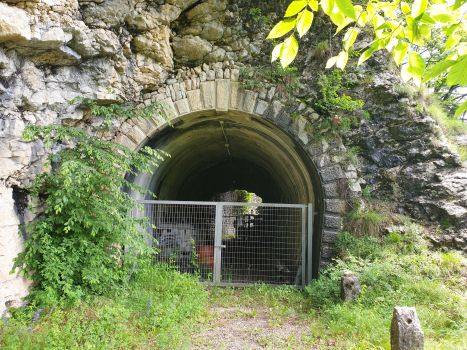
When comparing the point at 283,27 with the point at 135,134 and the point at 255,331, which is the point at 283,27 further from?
the point at 135,134

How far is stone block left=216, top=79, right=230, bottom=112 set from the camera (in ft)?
19.5

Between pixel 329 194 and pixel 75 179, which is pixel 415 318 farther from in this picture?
pixel 75 179

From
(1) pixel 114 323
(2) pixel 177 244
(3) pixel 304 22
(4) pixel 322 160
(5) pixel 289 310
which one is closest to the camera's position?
(3) pixel 304 22

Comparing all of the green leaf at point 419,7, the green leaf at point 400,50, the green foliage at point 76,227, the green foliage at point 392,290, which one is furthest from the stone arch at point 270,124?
the green leaf at point 419,7

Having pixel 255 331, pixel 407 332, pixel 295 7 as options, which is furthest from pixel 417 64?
pixel 255 331

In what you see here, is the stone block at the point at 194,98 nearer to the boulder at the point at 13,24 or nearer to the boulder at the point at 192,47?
the boulder at the point at 192,47

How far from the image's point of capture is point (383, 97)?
19.9 ft

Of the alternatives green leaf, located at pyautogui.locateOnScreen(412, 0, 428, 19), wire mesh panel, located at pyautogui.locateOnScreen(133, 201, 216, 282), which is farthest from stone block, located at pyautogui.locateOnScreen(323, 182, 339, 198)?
green leaf, located at pyautogui.locateOnScreen(412, 0, 428, 19)

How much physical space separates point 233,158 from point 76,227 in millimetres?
7323

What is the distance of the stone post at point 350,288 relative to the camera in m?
4.37

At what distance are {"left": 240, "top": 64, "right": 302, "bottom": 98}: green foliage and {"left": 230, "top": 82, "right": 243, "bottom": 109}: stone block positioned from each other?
11 cm

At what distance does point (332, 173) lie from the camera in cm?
567

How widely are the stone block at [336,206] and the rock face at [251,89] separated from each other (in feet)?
0.06

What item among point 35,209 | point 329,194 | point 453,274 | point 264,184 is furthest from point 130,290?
point 264,184
